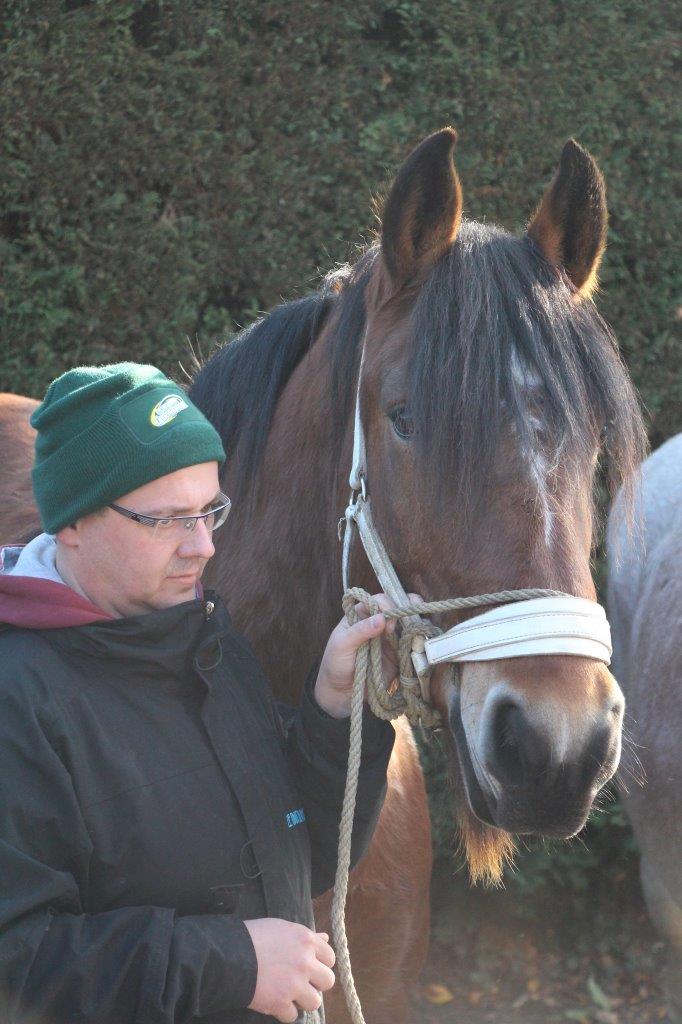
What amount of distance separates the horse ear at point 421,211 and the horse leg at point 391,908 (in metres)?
1.01

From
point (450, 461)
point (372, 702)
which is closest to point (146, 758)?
point (372, 702)

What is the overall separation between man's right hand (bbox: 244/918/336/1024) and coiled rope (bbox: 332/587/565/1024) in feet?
0.51

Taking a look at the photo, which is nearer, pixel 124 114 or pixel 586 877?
pixel 124 114

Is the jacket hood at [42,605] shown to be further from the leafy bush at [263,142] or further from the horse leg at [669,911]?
the leafy bush at [263,142]

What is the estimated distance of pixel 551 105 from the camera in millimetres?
4195

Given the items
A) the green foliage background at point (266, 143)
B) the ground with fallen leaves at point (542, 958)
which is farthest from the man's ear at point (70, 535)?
the ground with fallen leaves at point (542, 958)

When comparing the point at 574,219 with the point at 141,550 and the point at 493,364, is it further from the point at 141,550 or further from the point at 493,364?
the point at 141,550

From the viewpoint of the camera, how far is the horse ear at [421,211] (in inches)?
65.8

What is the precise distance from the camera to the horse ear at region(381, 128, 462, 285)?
1.67 metres

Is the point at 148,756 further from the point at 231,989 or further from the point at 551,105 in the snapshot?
the point at 551,105

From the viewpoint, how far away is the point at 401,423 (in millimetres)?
1632

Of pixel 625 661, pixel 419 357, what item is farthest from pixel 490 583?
pixel 625 661

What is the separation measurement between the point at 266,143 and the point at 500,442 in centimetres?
296

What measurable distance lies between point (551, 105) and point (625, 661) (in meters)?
2.31
